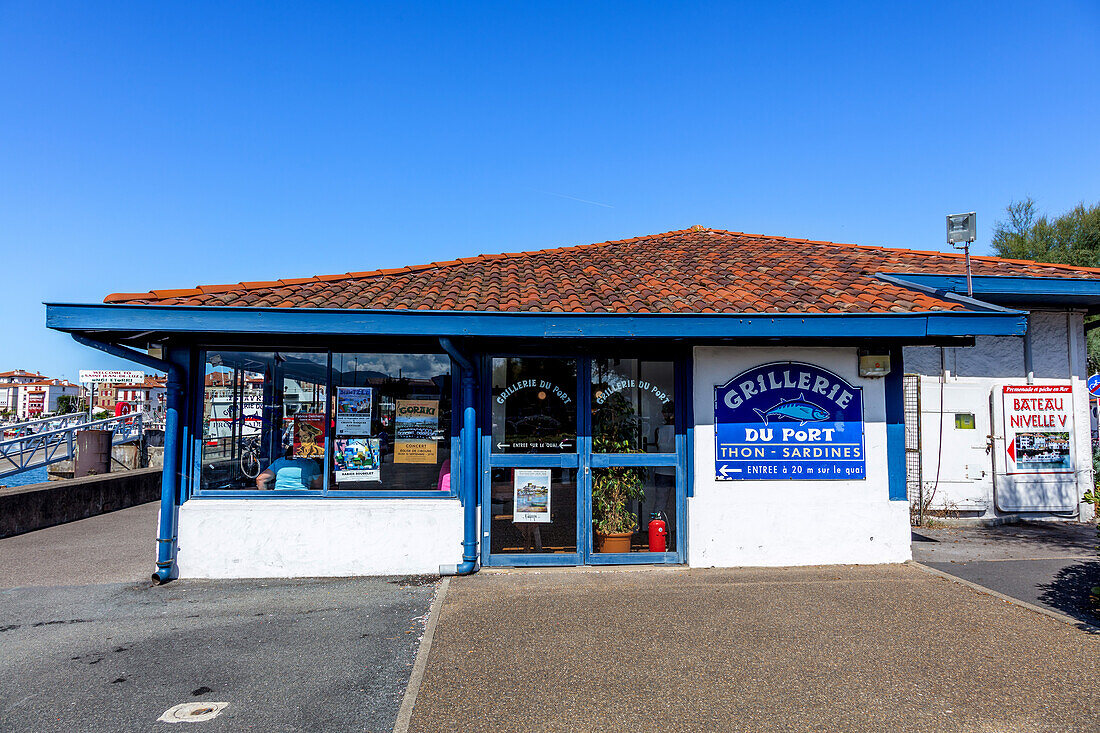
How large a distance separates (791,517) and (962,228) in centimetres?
425

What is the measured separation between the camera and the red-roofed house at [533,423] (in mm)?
6812

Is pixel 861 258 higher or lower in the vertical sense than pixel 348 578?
higher

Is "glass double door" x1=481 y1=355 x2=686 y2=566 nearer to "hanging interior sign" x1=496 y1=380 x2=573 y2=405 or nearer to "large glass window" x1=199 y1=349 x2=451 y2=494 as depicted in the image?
"hanging interior sign" x1=496 y1=380 x2=573 y2=405

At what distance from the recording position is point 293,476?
721 cm

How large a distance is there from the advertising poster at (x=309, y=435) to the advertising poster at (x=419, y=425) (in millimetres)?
815

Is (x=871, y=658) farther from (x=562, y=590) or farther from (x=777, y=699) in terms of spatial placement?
(x=562, y=590)

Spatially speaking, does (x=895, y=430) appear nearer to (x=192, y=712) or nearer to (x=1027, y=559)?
(x=1027, y=559)

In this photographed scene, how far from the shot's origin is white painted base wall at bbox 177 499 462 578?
691 cm

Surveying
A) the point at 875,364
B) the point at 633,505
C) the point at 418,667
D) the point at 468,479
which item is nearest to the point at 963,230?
the point at 875,364

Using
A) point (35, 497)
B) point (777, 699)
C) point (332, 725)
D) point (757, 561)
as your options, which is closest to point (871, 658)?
point (777, 699)

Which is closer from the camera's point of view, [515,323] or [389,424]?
[515,323]

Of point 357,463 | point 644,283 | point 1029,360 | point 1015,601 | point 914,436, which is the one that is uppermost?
point 644,283

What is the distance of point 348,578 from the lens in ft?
22.6

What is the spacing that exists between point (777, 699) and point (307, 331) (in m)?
5.10
